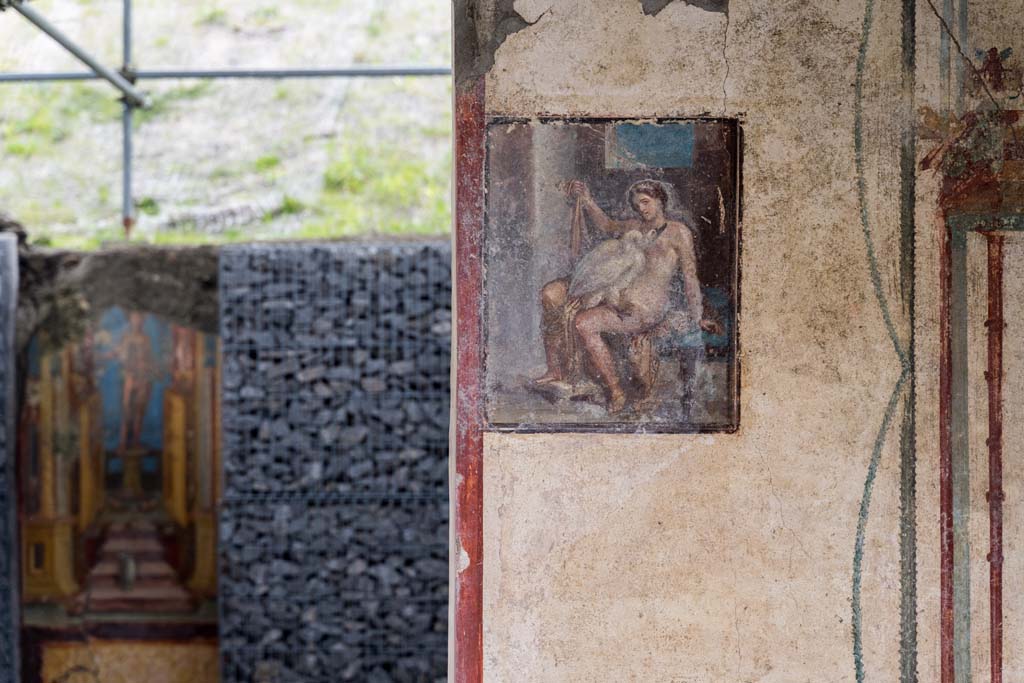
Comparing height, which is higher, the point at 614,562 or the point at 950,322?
the point at 950,322

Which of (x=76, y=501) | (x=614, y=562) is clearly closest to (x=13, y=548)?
(x=76, y=501)

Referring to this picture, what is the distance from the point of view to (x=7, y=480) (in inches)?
195

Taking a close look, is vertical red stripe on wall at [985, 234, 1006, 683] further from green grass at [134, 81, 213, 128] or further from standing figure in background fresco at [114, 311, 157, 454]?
green grass at [134, 81, 213, 128]

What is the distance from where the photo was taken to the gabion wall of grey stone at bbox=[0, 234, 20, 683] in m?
4.95

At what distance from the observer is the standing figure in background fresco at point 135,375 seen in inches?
200

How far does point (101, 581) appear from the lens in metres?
5.11

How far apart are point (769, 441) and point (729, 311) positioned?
1.17ft

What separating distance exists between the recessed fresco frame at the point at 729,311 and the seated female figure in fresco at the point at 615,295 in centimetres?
9

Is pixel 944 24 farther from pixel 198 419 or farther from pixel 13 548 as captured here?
pixel 13 548

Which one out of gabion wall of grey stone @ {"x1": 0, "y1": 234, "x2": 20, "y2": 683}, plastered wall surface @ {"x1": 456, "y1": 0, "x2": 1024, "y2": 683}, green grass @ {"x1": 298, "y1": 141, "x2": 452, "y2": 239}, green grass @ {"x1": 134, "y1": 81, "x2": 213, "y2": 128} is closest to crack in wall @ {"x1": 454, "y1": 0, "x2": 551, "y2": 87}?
plastered wall surface @ {"x1": 456, "y1": 0, "x2": 1024, "y2": 683}

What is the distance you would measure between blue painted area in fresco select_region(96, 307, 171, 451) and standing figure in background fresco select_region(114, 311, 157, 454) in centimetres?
2

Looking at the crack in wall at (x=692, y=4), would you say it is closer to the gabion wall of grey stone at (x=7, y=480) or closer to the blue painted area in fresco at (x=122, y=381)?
the blue painted area in fresco at (x=122, y=381)

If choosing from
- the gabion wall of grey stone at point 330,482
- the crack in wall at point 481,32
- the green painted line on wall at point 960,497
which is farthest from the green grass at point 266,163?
the green painted line on wall at point 960,497

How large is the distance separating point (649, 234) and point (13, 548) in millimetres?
4122
